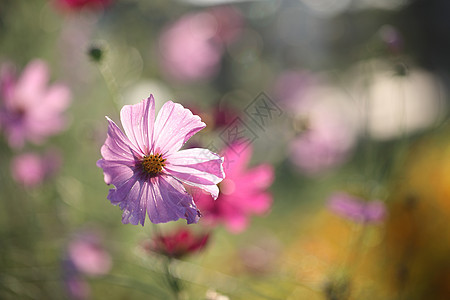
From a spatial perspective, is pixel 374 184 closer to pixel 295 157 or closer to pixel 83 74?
pixel 295 157

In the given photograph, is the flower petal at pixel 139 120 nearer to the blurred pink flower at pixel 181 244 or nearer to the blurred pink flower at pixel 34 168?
the blurred pink flower at pixel 181 244

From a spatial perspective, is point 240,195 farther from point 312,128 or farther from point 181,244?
point 312,128

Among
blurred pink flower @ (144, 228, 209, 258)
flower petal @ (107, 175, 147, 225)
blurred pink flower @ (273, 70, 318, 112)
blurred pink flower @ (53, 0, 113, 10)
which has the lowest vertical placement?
flower petal @ (107, 175, 147, 225)

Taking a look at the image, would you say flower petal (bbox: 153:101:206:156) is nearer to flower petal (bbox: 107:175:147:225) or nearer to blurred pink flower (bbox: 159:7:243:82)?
flower petal (bbox: 107:175:147:225)

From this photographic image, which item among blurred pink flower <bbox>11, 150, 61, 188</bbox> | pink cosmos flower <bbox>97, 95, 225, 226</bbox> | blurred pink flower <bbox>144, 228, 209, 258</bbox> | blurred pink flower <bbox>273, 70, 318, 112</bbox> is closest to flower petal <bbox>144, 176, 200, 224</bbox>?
pink cosmos flower <bbox>97, 95, 225, 226</bbox>

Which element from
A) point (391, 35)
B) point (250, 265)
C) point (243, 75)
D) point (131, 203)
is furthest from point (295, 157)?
point (131, 203)
